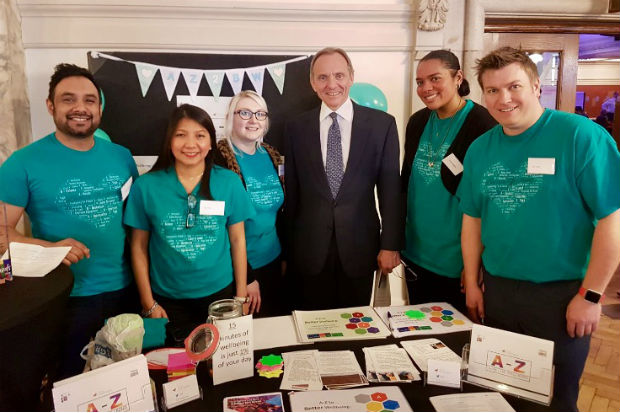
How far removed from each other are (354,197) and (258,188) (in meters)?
0.44

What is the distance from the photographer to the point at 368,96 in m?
2.72

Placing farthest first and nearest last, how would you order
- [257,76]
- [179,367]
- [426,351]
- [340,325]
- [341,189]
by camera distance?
[257,76], [341,189], [340,325], [426,351], [179,367]

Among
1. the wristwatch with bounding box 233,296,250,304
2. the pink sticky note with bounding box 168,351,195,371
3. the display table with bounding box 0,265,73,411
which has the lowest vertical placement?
the wristwatch with bounding box 233,296,250,304

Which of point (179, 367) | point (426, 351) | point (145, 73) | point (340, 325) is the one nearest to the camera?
point (179, 367)

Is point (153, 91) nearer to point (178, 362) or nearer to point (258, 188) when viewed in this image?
point (258, 188)

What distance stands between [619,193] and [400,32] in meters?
1.94

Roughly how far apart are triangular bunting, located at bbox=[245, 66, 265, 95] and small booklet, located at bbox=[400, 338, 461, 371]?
1.97 m

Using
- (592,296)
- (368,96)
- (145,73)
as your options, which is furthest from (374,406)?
(145,73)

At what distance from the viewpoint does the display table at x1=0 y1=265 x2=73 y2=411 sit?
40.0 inches

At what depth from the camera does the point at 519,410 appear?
1033 mm

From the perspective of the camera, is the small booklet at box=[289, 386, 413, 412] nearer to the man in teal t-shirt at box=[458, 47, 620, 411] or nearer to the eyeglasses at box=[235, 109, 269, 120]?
the man in teal t-shirt at box=[458, 47, 620, 411]

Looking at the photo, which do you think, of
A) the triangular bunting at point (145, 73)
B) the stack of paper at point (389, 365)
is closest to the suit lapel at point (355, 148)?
the stack of paper at point (389, 365)

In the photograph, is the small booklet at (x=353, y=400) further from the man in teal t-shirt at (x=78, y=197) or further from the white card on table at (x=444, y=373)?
the man in teal t-shirt at (x=78, y=197)

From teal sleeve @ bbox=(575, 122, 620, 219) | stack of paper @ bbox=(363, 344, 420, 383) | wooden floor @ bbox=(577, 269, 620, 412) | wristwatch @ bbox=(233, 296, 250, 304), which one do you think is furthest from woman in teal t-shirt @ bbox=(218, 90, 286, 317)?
wooden floor @ bbox=(577, 269, 620, 412)
